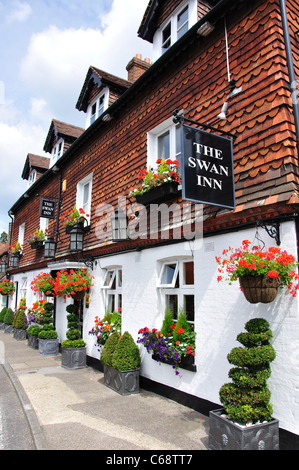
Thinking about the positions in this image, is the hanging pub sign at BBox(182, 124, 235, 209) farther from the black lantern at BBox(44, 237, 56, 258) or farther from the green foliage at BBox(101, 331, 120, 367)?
the black lantern at BBox(44, 237, 56, 258)

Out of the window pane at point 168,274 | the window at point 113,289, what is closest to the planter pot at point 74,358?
the window at point 113,289

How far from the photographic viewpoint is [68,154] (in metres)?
12.2

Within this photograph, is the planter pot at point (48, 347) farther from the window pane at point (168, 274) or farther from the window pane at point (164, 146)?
the window pane at point (164, 146)

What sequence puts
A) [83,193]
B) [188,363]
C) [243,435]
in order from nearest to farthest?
1. [243,435]
2. [188,363]
3. [83,193]

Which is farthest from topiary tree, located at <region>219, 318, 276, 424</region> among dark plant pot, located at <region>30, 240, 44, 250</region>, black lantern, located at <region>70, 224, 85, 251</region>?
dark plant pot, located at <region>30, 240, 44, 250</region>

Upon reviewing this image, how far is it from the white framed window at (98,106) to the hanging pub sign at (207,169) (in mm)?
6677

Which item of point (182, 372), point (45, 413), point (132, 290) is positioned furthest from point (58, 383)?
point (182, 372)

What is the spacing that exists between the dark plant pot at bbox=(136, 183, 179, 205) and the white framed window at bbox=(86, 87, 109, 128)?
16.4 feet

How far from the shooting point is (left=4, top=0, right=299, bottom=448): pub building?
444 centimetres

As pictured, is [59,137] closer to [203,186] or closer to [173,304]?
[173,304]

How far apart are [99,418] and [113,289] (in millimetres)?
3839

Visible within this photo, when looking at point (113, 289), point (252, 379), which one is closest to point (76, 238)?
point (113, 289)

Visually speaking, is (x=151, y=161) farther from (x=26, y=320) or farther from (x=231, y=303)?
(x=26, y=320)

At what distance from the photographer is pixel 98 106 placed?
444 inches
